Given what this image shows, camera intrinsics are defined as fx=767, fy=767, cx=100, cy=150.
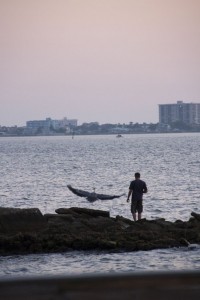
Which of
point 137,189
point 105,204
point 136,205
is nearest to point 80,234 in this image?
point 137,189

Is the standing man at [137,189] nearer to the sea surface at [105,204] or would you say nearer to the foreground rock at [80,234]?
the foreground rock at [80,234]

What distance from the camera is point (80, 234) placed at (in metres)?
19.1

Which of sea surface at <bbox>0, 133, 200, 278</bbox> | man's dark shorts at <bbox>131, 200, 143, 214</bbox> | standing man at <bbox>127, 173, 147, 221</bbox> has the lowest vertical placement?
sea surface at <bbox>0, 133, 200, 278</bbox>

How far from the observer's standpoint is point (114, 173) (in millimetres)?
78750

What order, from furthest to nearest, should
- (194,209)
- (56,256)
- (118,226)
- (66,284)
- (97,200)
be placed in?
(97,200), (194,209), (118,226), (56,256), (66,284)

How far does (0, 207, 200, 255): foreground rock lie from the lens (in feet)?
58.5

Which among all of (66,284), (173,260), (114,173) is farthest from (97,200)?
(66,284)

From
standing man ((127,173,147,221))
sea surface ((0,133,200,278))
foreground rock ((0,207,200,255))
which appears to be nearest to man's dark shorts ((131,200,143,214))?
standing man ((127,173,147,221))

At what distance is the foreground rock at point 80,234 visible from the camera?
17828mm

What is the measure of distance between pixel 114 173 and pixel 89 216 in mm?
56234

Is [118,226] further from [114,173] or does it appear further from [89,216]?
[114,173]

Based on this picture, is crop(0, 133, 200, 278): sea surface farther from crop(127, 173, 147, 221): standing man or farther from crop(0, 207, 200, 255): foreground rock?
crop(127, 173, 147, 221): standing man

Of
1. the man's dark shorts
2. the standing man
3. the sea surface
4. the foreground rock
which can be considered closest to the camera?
the sea surface

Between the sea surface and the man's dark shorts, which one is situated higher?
the man's dark shorts
